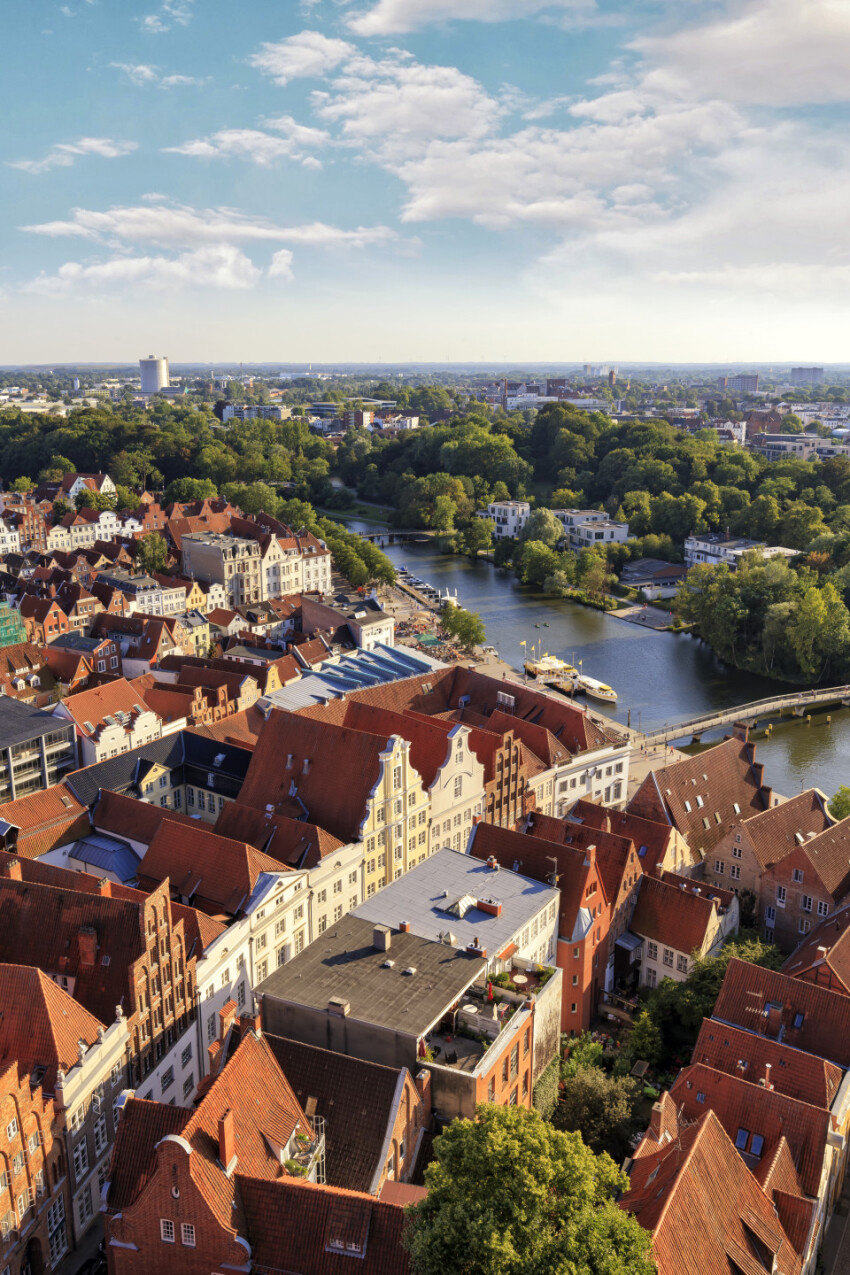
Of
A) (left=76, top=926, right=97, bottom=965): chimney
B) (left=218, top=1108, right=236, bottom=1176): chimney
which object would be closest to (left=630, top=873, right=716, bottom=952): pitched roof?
(left=76, top=926, right=97, bottom=965): chimney

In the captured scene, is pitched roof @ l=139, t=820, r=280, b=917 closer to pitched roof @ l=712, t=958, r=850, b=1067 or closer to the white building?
pitched roof @ l=712, t=958, r=850, b=1067

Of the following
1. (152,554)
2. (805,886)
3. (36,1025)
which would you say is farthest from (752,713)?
(152,554)

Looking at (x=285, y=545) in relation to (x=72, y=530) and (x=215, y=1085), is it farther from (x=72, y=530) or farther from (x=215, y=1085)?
(x=215, y=1085)

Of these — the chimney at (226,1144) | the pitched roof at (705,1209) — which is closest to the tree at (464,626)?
the pitched roof at (705,1209)

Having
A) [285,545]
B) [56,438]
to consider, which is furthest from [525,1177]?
[56,438]

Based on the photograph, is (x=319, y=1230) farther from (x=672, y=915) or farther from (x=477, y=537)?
(x=477, y=537)

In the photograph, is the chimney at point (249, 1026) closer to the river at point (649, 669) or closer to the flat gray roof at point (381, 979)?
the flat gray roof at point (381, 979)
